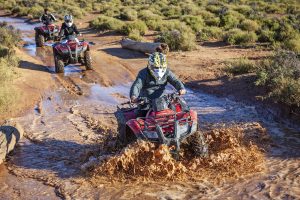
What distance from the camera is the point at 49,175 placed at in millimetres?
6359

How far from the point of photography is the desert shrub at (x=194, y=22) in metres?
21.3

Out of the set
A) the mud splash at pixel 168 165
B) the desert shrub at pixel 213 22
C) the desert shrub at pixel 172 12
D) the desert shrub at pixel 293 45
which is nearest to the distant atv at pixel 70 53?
the desert shrub at pixel 293 45

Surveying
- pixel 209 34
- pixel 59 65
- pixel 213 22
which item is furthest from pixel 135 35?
pixel 59 65

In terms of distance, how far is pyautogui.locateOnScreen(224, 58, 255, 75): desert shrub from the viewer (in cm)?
1220

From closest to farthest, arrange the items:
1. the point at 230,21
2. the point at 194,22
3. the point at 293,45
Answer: the point at 293,45 → the point at 230,21 → the point at 194,22

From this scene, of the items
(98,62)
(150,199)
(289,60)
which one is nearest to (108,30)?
(98,62)

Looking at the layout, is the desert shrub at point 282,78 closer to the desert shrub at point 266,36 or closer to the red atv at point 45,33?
the desert shrub at point 266,36

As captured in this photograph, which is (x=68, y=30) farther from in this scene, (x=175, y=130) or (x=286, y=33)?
(x=286, y=33)

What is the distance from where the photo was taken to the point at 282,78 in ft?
31.9

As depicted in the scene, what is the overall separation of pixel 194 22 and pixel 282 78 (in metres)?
13.9

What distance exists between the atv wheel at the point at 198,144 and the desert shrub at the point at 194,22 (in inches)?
608

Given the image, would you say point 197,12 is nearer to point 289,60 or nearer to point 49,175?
point 289,60

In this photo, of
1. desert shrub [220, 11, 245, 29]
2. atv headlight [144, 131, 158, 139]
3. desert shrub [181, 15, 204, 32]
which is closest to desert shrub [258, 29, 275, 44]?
desert shrub [220, 11, 245, 29]

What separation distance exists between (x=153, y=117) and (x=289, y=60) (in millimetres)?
6366
